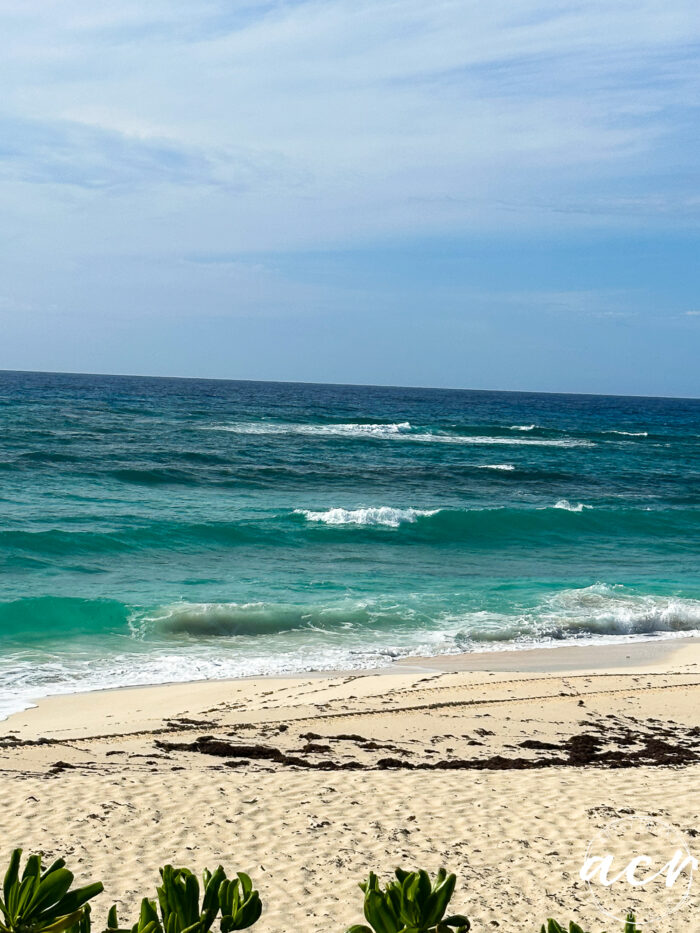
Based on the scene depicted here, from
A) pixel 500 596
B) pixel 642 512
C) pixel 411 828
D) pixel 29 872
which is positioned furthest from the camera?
pixel 642 512

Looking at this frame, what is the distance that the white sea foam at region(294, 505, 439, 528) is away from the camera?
24019 millimetres

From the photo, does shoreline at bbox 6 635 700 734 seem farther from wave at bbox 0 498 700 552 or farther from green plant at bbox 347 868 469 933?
green plant at bbox 347 868 469 933

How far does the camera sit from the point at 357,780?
26.5 ft

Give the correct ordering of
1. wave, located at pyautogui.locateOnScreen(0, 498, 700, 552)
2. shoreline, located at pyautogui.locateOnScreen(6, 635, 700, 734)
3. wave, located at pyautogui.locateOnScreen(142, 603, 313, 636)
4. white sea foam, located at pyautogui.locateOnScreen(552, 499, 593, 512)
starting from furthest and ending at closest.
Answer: white sea foam, located at pyautogui.locateOnScreen(552, 499, 593, 512), wave, located at pyautogui.locateOnScreen(0, 498, 700, 552), wave, located at pyautogui.locateOnScreen(142, 603, 313, 636), shoreline, located at pyautogui.locateOnScreen(6, 635, 700, 734)

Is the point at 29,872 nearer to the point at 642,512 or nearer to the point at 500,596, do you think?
the point at 500,596

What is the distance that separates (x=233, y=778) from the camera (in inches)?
316

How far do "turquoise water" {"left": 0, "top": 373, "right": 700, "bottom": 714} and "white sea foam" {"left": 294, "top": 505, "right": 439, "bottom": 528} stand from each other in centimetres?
6

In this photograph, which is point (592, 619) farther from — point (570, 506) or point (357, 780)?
point (570, 506)

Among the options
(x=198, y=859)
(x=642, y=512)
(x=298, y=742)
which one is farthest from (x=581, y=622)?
(x=642, y=512)

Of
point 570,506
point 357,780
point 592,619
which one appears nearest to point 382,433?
point 570,506

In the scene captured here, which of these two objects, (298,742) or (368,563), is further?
(368,563)

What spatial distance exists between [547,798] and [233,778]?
9.86 feet

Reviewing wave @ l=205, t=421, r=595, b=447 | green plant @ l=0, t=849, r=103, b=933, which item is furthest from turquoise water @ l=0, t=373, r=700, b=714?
green plant @ l=0, t=849, r=103, b=933

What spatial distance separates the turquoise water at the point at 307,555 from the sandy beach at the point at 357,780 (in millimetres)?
1756
